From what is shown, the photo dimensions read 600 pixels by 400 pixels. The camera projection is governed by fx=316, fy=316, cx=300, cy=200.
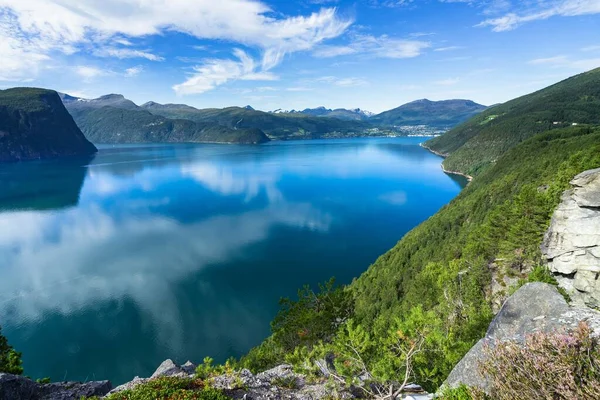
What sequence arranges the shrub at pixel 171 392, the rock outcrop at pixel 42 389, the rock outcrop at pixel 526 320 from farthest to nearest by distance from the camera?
the rock outcrop at pixel 42 389 < the rock outcrop at pixel 526 320 < the shrub at pixel 171 392

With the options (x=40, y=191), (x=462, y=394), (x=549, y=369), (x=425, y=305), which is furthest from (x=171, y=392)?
(x=40, y=191)

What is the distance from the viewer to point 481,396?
855cm

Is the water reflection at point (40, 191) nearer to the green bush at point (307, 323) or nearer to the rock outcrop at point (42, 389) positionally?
the green bush at point (307, 323)

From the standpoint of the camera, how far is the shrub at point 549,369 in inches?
277

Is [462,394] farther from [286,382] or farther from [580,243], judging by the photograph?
[580,243]

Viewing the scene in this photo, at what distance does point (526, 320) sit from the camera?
1322 cm

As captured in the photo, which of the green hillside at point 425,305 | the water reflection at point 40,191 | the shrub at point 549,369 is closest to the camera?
the shrub at point 549,369

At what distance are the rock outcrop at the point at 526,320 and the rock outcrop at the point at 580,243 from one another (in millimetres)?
10845

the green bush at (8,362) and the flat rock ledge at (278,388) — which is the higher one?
the flat rock ledge at (278,388)

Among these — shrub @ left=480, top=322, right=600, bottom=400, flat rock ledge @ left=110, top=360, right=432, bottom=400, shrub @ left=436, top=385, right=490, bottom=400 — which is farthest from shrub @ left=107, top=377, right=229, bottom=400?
shrub @ left=480, top=322, right=600, bottom=400

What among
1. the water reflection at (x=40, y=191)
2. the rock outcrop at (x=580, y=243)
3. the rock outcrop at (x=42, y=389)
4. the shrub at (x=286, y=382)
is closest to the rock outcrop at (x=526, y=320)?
the shrub at (x=286, y=382)

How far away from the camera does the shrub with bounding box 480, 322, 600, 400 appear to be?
703 centimetres

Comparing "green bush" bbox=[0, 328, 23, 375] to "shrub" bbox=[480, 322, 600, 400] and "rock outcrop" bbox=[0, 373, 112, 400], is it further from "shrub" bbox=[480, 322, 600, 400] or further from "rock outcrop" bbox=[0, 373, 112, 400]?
"shrub" bbox=[480, 322, 600, 400]

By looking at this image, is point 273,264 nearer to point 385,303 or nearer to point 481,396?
point 385,303
